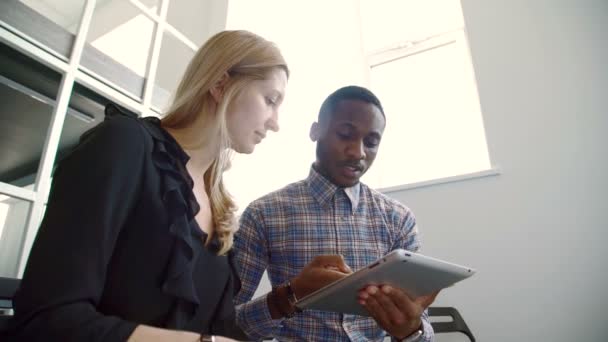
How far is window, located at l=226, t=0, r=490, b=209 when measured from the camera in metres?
2.27

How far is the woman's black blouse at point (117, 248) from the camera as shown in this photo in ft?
1.38

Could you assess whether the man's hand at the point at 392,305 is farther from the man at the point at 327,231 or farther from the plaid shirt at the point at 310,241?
the plaid shirt at the point at 310,241

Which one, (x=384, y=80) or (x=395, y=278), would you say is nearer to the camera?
(x=395, y=278)

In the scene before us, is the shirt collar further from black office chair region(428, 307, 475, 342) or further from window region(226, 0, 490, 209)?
window region(226, 0, 490, 209)

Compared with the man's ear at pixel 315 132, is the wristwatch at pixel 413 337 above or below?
below

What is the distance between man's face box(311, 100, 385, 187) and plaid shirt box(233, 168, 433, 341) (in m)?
0.05

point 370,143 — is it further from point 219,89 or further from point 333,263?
point 219,89

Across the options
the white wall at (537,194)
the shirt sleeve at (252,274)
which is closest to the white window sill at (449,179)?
the white wall at (537,194)

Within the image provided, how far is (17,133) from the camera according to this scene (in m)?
1.78

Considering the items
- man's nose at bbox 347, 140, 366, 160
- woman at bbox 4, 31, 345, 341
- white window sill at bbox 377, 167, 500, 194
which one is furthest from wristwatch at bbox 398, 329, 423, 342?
white window sill at bbox 377, 167, 500, 194

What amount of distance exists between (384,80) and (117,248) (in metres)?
2.45

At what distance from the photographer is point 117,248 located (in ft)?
1.76

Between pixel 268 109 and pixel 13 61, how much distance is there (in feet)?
4.31

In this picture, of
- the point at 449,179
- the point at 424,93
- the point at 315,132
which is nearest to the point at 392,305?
the point at 315,132
